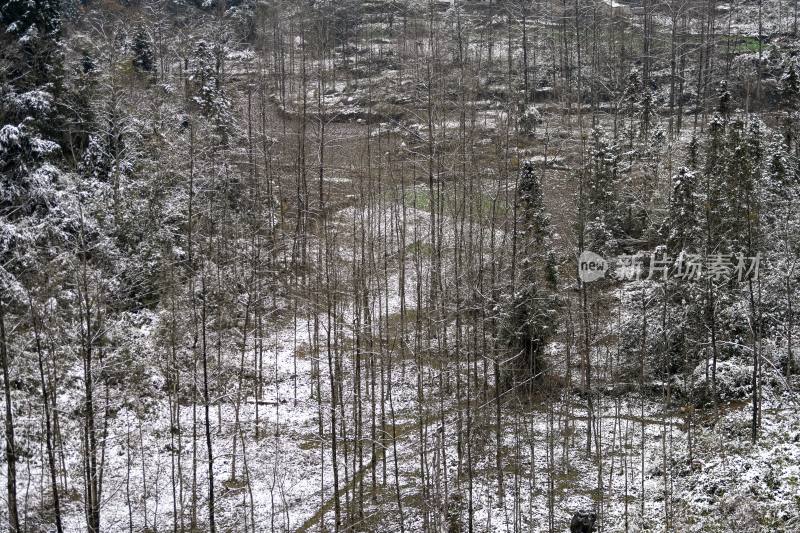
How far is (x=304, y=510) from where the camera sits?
21.4 metres

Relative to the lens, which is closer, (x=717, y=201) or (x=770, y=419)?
(x=770, y=419)

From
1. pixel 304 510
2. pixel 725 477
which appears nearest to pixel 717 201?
pixel 725 477

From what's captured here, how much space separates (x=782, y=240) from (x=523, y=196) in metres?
9.79

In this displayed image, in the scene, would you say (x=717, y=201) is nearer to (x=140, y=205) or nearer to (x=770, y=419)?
(x=770, y=419)

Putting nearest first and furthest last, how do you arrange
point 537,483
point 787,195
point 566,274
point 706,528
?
point 706,528
point 537,483
point 787,195
point 566,274

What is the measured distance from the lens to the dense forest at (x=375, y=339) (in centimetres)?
1909

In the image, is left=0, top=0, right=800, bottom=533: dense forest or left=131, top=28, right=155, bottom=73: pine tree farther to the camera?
left=131, top=28, right=155, bottom=73: pine tree
